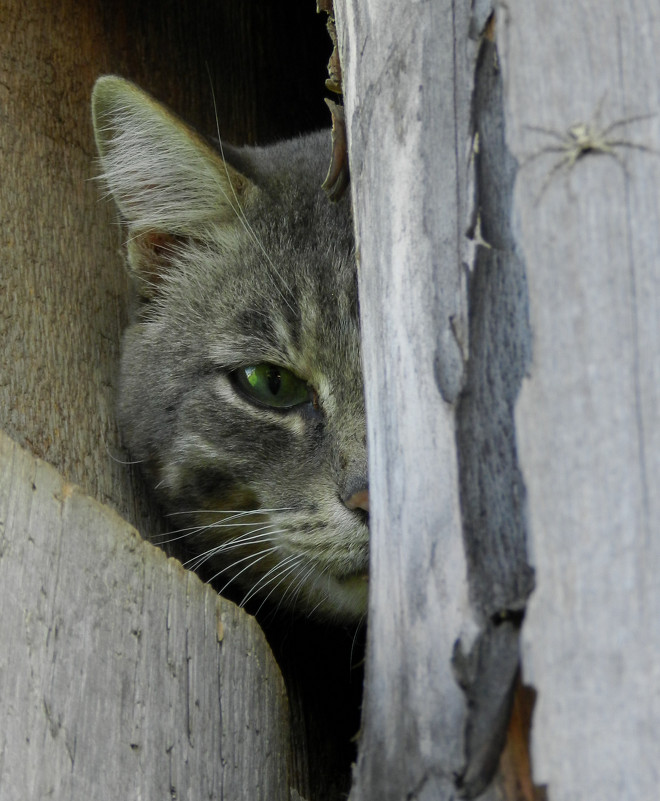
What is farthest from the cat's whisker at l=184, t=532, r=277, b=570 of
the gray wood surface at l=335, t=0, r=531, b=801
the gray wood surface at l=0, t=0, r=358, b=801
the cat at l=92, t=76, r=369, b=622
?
the gray wood surface at l=335, t=0, r=531, b=801

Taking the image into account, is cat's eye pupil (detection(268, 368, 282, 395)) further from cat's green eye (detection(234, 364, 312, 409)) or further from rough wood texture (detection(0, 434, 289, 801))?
rough wood texture (detection(0, 434, 289, 801))

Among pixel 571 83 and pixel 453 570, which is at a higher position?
pixel 571 83

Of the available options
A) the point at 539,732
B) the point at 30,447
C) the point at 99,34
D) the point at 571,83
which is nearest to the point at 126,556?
the point at 30,447

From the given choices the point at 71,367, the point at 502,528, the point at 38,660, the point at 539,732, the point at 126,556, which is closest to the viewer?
the point at 539,732

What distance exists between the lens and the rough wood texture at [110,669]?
3.92 ft

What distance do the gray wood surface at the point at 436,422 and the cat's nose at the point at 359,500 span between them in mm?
625

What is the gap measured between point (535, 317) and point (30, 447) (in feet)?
3.77

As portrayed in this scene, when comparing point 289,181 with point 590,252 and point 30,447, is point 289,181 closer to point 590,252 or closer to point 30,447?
point 30,447

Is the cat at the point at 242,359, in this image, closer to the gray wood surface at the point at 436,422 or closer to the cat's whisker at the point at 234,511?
the cat's whisker at the point at 234,511

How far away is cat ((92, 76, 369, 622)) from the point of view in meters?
2.03

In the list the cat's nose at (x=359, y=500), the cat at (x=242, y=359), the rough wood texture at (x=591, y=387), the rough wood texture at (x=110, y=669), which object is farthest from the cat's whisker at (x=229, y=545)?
the rough wood texture at (x=591, y=387)

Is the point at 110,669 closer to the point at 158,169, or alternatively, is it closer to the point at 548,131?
the point at 548,131

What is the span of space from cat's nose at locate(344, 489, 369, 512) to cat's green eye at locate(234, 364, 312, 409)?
352 millimetres

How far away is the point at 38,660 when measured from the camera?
122 cm
